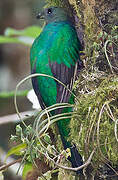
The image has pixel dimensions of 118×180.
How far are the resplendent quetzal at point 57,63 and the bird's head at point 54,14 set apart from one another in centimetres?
13

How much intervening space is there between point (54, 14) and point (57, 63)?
57 centimetres

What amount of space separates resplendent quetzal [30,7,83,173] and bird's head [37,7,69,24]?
0.42 feet

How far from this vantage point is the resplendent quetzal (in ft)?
12.2

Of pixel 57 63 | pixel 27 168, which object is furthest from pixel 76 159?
pixel 57 63

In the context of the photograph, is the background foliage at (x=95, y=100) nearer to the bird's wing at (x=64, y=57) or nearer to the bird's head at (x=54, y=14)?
the bird's wing at (x=64, y=57)

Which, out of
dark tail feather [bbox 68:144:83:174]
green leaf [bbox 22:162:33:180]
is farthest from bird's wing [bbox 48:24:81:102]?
green leaf [bbox 22:162:33:180]

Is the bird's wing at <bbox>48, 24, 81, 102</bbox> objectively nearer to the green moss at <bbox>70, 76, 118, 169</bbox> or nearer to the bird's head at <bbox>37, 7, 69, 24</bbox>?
the bird's head at <bbox>37, 7, 69, 24</bbox>

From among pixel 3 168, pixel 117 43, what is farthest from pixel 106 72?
pixel 3 168

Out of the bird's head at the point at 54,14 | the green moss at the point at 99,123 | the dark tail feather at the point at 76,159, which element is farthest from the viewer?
the bird's head at the point at 54,14

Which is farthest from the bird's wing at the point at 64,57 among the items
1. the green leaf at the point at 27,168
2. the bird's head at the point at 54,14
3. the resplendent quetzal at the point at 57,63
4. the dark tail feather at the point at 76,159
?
the green leaf at the point at 27,168

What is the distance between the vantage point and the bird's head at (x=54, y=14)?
4102mm

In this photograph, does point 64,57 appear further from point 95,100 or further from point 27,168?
point 27,168

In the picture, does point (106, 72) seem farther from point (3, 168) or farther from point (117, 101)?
point (3, 168)

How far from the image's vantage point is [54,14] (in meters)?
4.14
